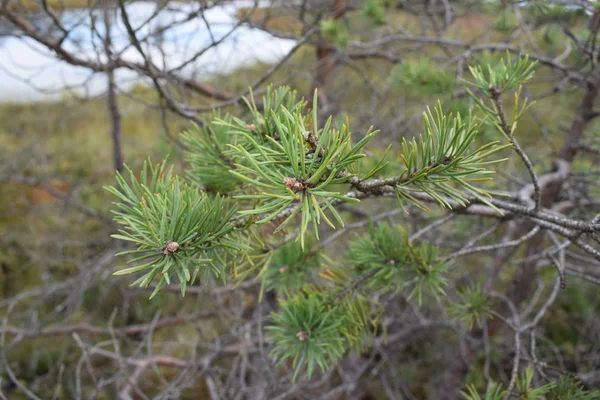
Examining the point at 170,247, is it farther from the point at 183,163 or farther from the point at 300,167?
the point at 183,163

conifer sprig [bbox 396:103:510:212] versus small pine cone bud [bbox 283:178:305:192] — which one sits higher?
conifer sprig [bbox 396:103:510:212]

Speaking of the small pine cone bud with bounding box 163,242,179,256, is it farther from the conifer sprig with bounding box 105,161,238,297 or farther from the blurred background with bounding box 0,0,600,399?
the blurred background with bounding box 0,0,600,399

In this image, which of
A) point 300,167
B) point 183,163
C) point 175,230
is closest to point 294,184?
point 300,167

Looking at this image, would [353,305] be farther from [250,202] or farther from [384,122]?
[384,122]

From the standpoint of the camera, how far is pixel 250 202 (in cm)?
54

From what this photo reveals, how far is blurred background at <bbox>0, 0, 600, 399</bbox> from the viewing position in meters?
0.88

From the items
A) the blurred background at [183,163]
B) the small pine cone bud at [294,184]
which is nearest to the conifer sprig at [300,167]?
the small pine cone bud at [294,184]

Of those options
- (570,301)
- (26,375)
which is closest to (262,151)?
(570,301)

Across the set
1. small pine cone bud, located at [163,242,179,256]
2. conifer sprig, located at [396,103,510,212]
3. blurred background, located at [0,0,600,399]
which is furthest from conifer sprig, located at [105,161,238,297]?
blurred background, located at [0,0,600,399]

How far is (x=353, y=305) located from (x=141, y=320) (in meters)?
1.56

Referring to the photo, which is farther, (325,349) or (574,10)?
(574,10)

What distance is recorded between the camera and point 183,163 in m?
1.25

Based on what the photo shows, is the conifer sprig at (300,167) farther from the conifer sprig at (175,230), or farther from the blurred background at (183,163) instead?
the blurred background at (183,163)

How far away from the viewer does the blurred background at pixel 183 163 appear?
0.88 meters
